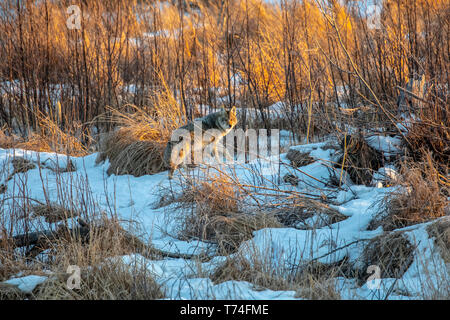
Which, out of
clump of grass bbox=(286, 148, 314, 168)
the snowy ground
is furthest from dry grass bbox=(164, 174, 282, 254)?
clump of grass bbox=(286, 148, 314, 168)

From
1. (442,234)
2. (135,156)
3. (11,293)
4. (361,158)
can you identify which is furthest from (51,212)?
(442,234)

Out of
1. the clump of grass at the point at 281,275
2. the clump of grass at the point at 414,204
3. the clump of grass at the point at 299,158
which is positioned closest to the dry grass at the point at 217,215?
the clump of grass at the point at 281,275

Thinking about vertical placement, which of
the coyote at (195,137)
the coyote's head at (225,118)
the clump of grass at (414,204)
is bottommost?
the clump of grass at (414,204)

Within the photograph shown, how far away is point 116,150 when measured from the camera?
5.59 metres

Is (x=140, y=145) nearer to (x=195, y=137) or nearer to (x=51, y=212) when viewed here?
(x=195, y=137)

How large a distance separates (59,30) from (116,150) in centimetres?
414

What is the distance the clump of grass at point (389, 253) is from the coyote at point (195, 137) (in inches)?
100.0

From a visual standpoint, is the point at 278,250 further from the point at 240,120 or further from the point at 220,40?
the point at 220,40

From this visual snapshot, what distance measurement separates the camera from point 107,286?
247 cm

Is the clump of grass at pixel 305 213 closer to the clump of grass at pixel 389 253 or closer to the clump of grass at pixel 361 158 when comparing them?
the clump of grass at pixel 389 253

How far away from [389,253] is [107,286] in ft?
5.55

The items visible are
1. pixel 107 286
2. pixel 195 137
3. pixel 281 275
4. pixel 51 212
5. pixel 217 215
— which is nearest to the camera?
pixel 107 286

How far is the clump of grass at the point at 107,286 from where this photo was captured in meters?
2.40

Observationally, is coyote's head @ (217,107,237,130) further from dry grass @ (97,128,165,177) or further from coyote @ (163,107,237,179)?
dry grass @ (97,128,165,177)
